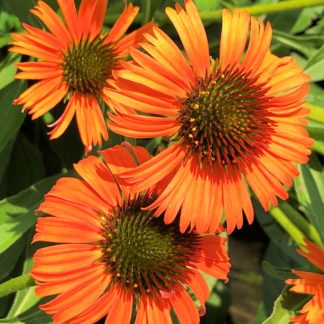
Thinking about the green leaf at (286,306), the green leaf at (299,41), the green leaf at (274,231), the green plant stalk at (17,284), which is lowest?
the green plant stalk at (17,284)

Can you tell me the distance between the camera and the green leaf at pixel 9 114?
1198 mm

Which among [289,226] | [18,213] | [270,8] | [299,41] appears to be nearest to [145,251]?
[18,213]

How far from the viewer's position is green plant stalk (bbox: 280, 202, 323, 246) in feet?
4.17

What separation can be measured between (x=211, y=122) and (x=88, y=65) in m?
0.30

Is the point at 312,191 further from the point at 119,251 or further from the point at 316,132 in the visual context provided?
the point at 119,251

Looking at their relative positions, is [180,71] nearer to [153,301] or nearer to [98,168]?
[98,168]

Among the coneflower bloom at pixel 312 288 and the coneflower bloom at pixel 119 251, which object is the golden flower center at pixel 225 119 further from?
the coneflower bloom at pixel 312 288

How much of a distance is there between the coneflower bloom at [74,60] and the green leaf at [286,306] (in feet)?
1.51

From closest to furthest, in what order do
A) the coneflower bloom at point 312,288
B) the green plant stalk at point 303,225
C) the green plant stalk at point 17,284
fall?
the green plant stalk at point 17,284 < the coneflower bloom at point 312,288 < the green plant stalk at point 303,225

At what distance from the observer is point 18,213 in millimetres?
1163

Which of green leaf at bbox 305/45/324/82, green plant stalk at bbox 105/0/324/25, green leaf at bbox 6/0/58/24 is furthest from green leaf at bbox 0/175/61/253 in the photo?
green leaf at bbox 305/45/324/82

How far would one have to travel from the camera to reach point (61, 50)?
3.59 feet

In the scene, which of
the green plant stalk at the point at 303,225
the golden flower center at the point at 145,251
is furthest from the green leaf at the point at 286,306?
the golden flower center at the point at 145,251

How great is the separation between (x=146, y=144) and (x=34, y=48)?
1.35 ft
